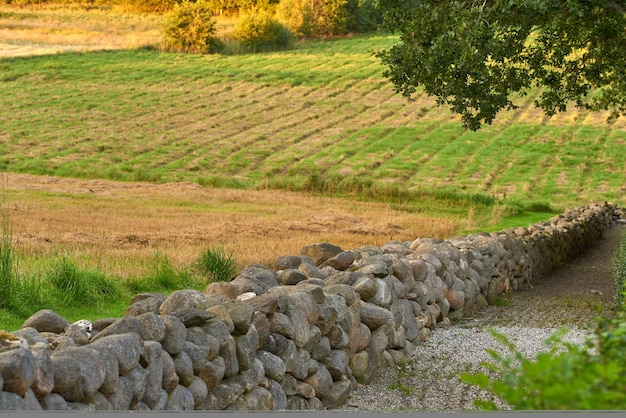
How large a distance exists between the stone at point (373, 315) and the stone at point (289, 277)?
713 millimetres

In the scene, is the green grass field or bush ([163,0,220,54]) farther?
bush ([163,0,220,54])

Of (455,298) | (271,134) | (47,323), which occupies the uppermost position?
(47,323)

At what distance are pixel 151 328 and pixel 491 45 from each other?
31.7 feet

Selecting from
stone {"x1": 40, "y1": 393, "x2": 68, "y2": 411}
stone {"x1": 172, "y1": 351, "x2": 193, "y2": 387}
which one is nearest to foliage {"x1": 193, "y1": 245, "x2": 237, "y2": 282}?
stone {"x1": 172, "y1": 351, "x2": 193, "y2": 387}

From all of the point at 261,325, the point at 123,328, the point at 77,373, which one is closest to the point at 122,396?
the point at 77,373

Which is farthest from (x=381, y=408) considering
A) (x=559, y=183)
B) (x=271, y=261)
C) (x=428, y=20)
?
(x=559, y=183)

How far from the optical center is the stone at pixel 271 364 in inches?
285

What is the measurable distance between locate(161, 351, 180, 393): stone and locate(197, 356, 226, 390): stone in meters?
0.38

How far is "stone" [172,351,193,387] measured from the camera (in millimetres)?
6168

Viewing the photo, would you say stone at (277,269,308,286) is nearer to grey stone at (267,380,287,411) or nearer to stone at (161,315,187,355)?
grey stone at (267,380,287,411)

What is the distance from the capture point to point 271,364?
7254mm

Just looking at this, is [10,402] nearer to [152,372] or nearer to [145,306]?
[152,372]

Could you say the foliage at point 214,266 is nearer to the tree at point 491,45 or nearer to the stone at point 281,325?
the stone at point 281,325

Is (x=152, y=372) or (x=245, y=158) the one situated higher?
(x=152, y=372)
